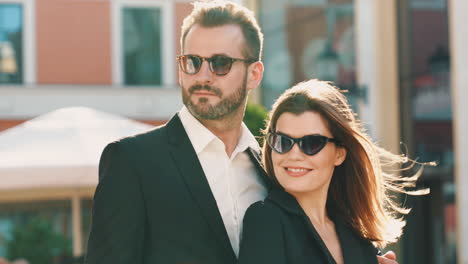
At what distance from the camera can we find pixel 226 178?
2.79 meters

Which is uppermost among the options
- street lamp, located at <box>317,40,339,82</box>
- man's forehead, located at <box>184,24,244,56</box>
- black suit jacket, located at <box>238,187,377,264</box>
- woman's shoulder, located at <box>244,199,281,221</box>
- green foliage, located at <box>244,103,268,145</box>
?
street lamp, located at <box>317,40,339,82</box>

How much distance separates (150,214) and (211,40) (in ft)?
2.22

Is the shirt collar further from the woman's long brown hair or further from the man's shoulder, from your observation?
the woman's long brown hair

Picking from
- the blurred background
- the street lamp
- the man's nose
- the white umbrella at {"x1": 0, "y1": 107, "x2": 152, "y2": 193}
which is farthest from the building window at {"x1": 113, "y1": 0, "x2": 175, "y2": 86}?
the man's nose

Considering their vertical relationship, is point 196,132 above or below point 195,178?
above

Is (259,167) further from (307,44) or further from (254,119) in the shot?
(307,44)

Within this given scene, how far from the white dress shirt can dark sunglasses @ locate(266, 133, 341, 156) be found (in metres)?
0.21

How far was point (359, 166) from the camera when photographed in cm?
294

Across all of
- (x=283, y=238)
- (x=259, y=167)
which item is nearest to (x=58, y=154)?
(x=259, y=167)

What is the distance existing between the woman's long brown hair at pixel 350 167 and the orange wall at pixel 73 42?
15.6 meters

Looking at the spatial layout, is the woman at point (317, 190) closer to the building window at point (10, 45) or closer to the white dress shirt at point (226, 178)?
the white dress shirt at point (226, 178)

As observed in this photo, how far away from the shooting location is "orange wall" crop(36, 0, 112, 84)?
58.3 ft

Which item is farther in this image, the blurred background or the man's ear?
the blurred background

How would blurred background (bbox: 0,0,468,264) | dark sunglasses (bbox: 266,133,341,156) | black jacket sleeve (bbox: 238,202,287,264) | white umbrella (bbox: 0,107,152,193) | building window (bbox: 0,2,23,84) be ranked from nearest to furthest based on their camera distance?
black jacket sleeve (bbox: 238,202,287,264) → dark sunglasses (bbox: 266,133,341,156) → white umbrella (bbox: 0,107,152,193) → blurred background (bbox: 0,0,468,264) → building window (bbox: 0,2,23,84)
